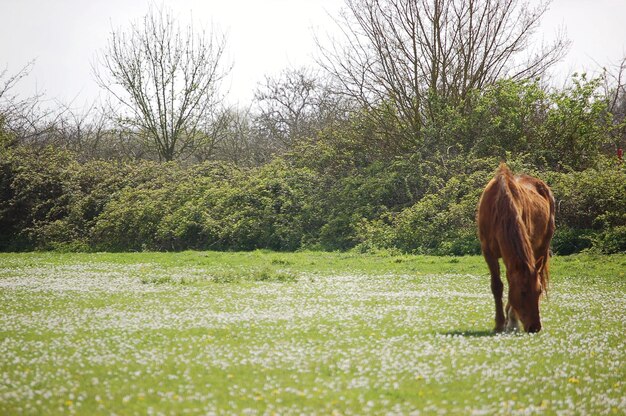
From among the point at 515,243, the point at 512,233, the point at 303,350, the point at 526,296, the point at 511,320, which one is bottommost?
the point at 303,350

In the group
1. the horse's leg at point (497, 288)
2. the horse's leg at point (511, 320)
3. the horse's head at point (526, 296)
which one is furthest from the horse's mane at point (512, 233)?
Answer: the horse's leg at point (511, 320)

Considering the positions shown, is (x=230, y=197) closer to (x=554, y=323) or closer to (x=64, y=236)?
(x=64, y=236)

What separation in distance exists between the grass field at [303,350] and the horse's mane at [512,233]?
3.77 ft

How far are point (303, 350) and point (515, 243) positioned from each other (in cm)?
369

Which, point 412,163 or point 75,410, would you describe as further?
point 412,163

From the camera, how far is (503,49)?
1373 inches

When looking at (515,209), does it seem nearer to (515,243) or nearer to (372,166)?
(515,243)

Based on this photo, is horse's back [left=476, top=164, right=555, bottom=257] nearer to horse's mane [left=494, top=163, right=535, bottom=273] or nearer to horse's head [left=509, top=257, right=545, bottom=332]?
horse's mane [left=494, top=163, right=535, bottom=273]

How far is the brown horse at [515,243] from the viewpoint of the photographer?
10.3 m

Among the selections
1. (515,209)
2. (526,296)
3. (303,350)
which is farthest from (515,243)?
(303,350)

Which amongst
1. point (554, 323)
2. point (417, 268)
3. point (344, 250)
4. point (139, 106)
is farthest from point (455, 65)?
point (554, 323)

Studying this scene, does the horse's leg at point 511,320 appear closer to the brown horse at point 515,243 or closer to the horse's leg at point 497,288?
the brown horse at point 515,243

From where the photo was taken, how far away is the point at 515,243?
34.1 ft

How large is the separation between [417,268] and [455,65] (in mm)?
15807
